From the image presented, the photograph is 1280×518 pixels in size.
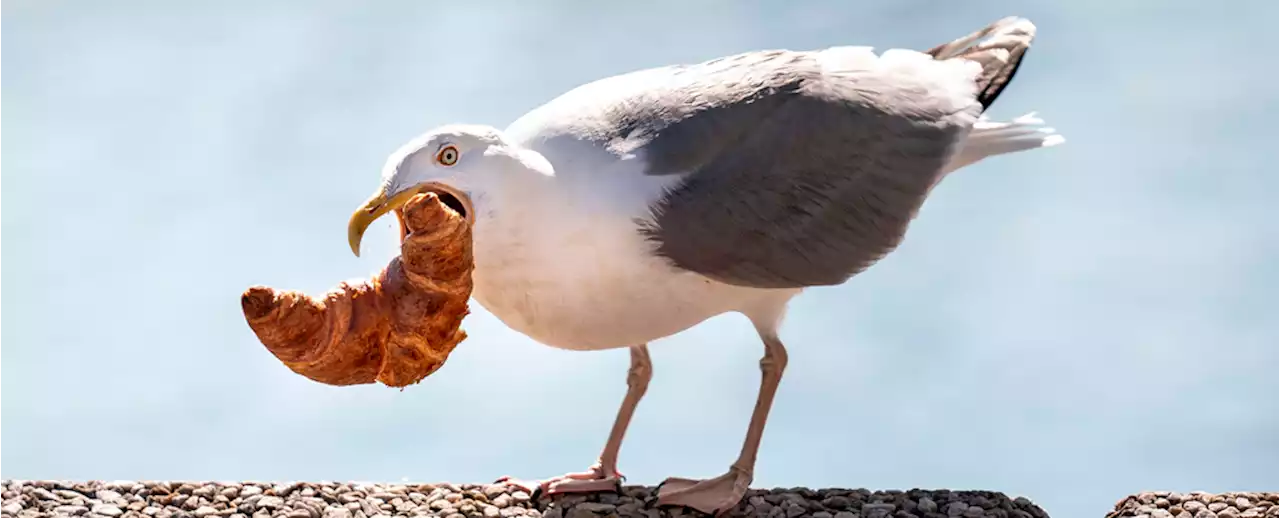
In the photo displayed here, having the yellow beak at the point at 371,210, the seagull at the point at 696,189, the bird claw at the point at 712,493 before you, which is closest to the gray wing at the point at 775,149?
the seagull at the point at 696,189

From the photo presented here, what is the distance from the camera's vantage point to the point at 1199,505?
610 centimetres

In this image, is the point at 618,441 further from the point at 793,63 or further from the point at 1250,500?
the point at 1250,500

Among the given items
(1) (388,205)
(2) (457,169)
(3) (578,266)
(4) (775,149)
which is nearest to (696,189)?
(4) (775,149)

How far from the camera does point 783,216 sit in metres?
4.78

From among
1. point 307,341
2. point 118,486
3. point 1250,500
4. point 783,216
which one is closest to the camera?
point 307,341

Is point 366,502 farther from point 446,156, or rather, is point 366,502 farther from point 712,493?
point 446,156

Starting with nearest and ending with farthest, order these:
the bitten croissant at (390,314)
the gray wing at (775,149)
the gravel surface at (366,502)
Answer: the bitten croissant at (390,314)
the gray wing at (775,149)
the gravel surface at (366,502)

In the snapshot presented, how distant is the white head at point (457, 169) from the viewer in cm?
448

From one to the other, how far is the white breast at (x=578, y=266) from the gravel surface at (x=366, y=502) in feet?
2.12

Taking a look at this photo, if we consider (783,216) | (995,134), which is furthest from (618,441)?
(995,134)

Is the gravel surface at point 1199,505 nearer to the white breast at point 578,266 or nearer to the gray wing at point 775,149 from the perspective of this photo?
the gray wing at point 775,149

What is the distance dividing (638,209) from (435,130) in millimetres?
636

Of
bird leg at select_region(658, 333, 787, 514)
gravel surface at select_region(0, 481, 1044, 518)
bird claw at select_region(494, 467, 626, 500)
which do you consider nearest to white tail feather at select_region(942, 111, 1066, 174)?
bird leg at select_region(658, 333, 787, 514)

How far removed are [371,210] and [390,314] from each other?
0.32 m
